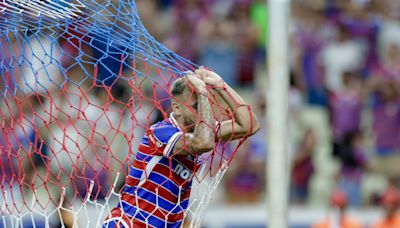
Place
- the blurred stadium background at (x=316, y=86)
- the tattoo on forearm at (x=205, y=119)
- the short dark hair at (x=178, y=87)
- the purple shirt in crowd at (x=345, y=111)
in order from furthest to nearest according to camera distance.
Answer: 1. the purple shirt in crowd at (x=345, y=111)
2. the blurred stadium background at (x=316, y=86)
3. the short dark hair at (x=178, y=87)
4. the tattoo on forearm at (x=205, y=119)

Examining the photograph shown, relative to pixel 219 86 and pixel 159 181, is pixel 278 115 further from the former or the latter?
pixel 159 181

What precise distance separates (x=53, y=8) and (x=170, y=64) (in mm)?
800

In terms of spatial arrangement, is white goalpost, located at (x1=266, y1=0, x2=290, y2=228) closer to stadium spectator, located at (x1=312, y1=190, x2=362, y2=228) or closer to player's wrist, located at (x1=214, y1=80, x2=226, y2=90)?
player's wrist, located at (x1=214, y1=80, x2=226, y2=90)

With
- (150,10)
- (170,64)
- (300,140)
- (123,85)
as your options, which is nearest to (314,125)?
(300,140)

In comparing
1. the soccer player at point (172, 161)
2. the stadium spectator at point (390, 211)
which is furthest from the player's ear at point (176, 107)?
the stadium spectator at point (390, 211)

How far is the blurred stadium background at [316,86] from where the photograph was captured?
11.8 meters

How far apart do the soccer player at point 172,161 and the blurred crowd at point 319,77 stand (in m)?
5.73

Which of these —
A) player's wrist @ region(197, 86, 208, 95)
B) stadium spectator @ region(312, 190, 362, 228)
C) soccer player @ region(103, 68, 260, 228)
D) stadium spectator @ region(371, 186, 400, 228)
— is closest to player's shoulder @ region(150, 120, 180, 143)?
soccer player @ region(103, 68, 260, 228)

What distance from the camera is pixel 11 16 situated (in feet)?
20.2

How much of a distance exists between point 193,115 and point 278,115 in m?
0.53

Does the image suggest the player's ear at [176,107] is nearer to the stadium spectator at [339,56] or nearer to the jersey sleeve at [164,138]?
the jersey sleeve at [164,138]

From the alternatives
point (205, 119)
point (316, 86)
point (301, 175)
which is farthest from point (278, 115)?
point (316, 86)

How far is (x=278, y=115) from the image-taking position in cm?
554

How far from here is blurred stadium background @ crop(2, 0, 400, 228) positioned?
38.9ft
